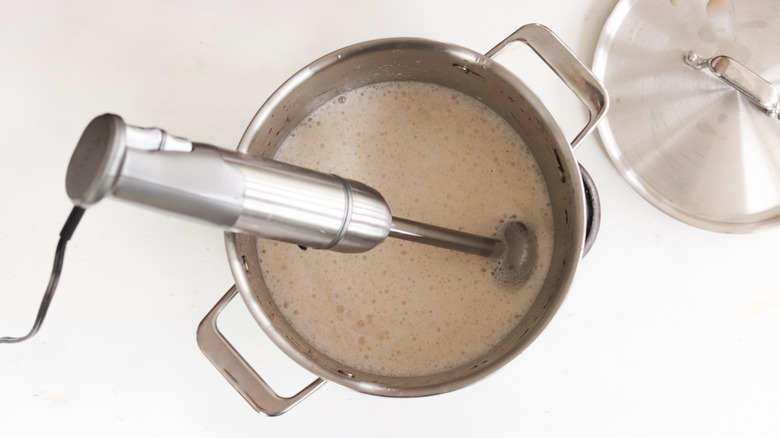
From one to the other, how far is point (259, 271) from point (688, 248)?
57cm

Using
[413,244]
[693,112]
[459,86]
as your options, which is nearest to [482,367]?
[413,244]

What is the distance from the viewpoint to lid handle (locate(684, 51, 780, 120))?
0.72 metres

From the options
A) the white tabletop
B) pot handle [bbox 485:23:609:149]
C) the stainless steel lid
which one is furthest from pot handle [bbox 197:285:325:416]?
the stainless steel lid

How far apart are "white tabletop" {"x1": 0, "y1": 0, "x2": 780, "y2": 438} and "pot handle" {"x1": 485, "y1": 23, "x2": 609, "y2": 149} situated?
173mm

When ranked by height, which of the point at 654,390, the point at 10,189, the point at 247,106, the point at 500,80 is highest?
the point at 500,80

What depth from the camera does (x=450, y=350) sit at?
0.67 metres

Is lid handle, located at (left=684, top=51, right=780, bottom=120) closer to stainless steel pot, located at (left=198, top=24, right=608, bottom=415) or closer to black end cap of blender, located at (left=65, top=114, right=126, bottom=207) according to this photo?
stainless steel pot, located at (left=198, top=24, right=608, bottom=415)

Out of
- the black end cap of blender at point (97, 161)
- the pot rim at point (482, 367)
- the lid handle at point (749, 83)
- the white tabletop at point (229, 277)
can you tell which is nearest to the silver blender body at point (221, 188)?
the black end cap of blender at point (97, 161)

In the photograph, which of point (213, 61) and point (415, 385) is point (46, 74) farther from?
point (415, 385)

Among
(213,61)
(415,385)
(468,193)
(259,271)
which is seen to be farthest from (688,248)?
(213,61)

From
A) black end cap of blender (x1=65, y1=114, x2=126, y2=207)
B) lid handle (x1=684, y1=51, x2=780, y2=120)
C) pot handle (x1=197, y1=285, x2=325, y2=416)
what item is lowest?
pot handle (x1=197, y1=285, x2=325, y2=416)

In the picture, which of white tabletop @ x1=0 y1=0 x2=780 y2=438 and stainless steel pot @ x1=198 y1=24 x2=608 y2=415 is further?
white tabletop @ x1=0 y1=0 x2=780 y2=438

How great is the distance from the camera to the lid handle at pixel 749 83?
2.36ft

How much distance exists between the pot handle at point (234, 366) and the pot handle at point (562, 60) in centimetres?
40
